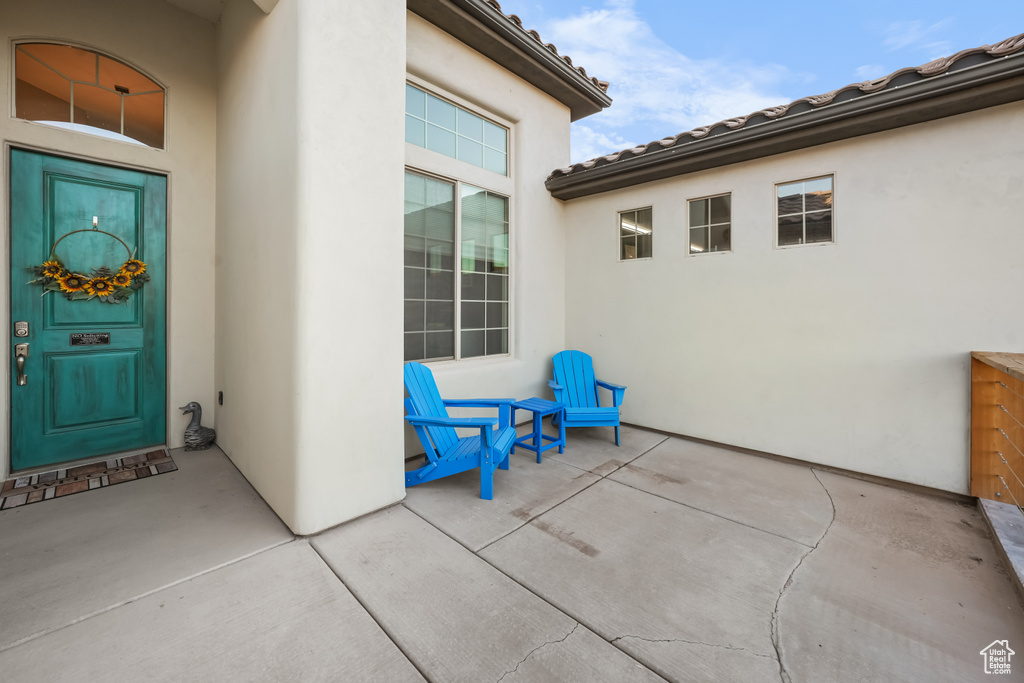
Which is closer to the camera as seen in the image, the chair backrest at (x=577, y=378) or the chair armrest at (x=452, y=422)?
the chair armrest at (x=452, y=422)

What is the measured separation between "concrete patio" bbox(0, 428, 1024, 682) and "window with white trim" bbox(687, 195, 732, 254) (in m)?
2.23

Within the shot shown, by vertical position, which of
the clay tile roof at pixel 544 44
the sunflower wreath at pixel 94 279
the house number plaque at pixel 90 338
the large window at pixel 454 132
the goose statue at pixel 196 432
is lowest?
the goose statue at pixel 196 432

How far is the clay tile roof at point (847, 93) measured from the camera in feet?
7.86

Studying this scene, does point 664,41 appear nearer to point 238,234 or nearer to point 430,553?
point 238,234

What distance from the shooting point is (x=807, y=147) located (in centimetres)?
323

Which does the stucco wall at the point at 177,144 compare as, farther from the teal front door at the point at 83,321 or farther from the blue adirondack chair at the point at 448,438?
the blue adirondack chair at the point at 448,438

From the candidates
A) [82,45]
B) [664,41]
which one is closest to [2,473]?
[82,45]

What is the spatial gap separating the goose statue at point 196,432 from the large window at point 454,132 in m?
3.11

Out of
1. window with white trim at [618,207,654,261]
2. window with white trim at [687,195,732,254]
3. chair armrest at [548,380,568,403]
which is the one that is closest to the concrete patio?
chair armrest at [548,380,568,403]

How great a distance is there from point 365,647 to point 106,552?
165 centimetres

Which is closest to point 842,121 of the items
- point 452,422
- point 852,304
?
point 852,304

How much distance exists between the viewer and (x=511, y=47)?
3826mm

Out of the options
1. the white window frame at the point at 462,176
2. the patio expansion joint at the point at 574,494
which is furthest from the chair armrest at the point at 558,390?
the patio expansion joint at the point at 574,494

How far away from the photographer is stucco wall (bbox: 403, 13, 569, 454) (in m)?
3.58
